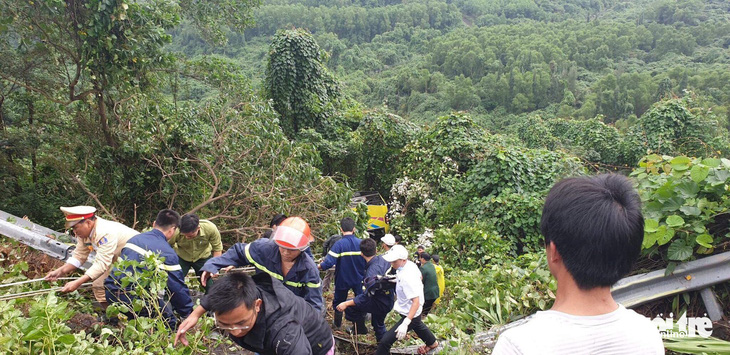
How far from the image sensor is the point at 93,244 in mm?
3377

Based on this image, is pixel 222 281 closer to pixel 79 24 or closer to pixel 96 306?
pixel 96 306

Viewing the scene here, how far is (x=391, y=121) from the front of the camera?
12.6 metres

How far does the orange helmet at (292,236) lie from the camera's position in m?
2.95

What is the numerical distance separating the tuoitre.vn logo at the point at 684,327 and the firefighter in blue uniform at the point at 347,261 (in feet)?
8.81

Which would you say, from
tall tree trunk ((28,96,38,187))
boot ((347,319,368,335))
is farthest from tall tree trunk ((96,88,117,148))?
boot ((347,319,368,335))

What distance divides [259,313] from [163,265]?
52.6 inches

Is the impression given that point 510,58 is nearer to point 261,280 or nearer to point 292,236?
point 292,236

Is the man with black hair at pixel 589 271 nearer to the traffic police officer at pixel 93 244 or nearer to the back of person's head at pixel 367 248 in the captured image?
the back of person's head at pixel 367 248

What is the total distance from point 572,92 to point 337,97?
42866mm

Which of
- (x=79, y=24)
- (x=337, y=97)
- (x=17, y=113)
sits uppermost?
(x=79, y=24)

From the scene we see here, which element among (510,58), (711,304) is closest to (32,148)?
(711,304)

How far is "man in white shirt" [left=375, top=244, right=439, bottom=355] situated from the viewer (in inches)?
150

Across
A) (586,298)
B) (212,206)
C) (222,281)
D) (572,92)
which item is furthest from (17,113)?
(572,92)

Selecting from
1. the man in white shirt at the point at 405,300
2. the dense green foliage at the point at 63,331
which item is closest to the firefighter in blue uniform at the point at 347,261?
the man in white shirt at the point at 405,300
